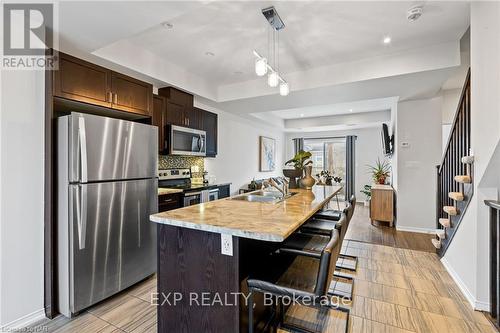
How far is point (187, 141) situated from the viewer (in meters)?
3.89

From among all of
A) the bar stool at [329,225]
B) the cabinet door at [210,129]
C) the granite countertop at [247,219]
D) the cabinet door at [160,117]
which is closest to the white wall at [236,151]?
the cabinet door at [210,129]

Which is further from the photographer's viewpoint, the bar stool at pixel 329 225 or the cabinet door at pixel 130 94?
the cabinet door at pixel 130 94

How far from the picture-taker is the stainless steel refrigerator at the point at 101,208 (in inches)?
78.5

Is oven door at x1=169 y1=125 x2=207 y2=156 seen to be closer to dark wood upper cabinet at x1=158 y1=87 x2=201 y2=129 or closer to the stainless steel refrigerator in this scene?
dark wood upper cabinet at x1=158 y1=87 x2=201 y2=129

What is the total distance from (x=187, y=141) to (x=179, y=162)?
500 mm

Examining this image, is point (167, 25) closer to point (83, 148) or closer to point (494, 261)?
point (83, 148)

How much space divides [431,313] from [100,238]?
2960 millimetres

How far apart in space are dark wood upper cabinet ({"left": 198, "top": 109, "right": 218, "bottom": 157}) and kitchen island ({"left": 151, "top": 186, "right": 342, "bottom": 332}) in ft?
9.33

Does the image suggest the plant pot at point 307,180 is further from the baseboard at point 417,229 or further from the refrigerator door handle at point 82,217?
the baseboard at point 417,229

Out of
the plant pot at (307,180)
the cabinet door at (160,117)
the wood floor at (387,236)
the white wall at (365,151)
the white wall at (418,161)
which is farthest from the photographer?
the white wall at (365,151)

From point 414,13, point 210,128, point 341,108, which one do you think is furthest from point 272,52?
point 341,108

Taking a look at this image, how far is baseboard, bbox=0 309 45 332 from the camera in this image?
1.81 m

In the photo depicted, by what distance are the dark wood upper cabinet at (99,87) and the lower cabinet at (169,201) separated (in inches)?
41.7

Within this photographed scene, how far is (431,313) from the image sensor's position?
79.7 inches
